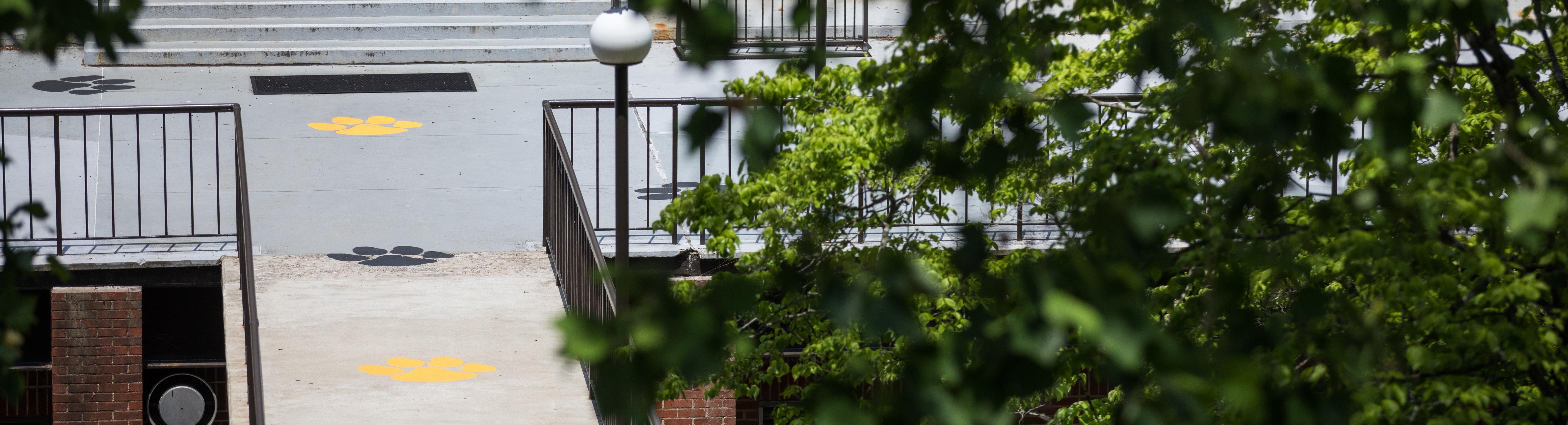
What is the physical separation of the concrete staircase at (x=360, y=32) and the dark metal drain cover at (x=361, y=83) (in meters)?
0.59

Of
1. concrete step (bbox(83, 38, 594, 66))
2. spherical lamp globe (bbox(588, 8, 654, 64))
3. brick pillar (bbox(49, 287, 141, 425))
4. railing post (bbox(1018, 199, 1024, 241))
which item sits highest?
concrete step (bbox(83, 38, 594, 66))

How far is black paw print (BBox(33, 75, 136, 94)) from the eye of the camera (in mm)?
12672

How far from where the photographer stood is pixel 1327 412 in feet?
6.66

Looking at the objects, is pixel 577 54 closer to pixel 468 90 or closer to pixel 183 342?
pixel 468 90

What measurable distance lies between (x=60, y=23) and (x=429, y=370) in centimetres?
481

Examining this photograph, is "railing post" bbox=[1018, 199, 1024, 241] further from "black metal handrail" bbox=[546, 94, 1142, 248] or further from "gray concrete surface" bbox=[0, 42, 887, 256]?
"gray concrete surface" bbox=[0, 42, 887, 256]

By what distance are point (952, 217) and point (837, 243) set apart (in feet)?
15.6

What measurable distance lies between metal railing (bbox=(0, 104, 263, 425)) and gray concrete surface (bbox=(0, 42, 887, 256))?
26 centimetres

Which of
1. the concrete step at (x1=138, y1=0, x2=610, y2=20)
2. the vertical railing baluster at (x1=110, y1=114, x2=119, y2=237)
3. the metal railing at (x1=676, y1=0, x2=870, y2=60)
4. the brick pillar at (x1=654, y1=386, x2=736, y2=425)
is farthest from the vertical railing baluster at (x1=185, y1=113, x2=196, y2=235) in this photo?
the metal railing at (x1=676, y1=0, x2=870, y2=60)

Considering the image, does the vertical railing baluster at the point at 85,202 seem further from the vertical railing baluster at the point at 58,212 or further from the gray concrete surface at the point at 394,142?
the gray concrete surface at the point at 394,142

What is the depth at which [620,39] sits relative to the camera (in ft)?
21.0

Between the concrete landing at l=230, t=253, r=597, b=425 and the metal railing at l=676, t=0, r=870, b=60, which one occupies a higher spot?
the metal railing at l=676, t=0, r=870, b=60

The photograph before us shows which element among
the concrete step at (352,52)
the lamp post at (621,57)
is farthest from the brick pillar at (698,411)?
the concrete step at (352,52)

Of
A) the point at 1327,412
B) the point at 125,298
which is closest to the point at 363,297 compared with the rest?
the point at 125,298
